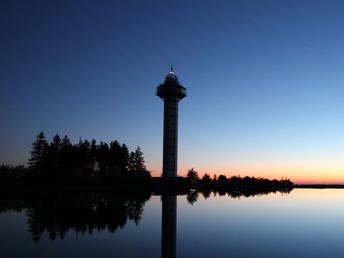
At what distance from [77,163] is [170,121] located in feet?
86.3

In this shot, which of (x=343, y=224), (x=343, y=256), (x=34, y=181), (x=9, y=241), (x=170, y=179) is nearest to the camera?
(x=343, y=256)

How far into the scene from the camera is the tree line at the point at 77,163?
79.9m

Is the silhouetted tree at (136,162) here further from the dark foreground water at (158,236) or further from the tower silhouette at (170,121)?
the dark foreground water at (158,236)

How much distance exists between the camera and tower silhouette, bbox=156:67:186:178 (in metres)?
84.5

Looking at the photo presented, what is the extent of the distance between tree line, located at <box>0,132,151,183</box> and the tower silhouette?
32.6 feet

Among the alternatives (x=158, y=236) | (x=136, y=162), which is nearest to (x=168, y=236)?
(x=158, y=236)

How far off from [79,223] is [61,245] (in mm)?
7483

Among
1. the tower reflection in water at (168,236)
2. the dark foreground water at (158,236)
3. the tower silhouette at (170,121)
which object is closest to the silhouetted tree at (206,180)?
the tower silhouette at (170,121)

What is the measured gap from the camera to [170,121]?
8669 cm

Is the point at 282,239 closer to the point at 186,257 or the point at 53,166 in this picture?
the point at 186,257

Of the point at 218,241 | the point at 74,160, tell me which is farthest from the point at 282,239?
the point at 74,160

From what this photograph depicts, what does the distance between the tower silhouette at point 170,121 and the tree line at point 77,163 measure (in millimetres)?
9946

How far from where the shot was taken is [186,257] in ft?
54.5

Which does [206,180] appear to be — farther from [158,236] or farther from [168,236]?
[158,236]
